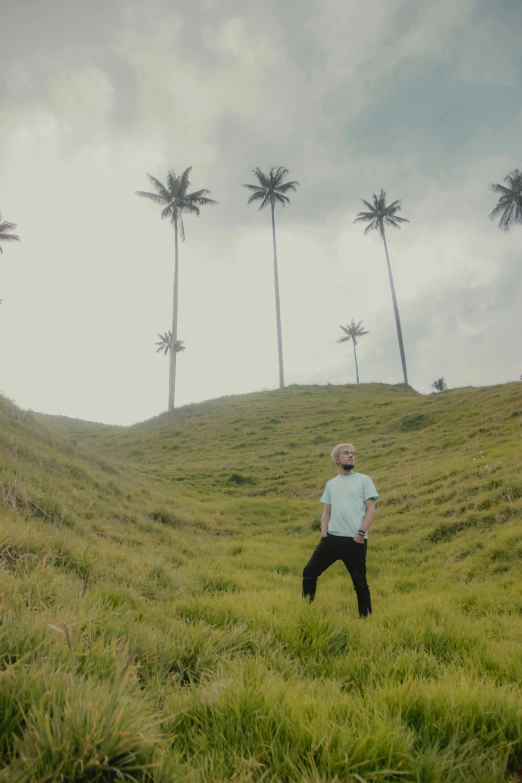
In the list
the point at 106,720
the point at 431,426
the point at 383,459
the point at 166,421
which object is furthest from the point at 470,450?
the point at 166,421

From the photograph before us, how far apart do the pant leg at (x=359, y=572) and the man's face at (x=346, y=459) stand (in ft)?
3.44

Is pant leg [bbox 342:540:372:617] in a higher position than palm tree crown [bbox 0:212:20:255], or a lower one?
lower

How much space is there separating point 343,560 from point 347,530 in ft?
1.29

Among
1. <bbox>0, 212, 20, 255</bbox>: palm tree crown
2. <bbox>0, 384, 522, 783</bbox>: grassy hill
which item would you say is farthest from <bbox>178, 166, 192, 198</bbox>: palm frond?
<bbox>0, 384, 522, 783</bbox>: grassy hill

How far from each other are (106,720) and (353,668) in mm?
2313

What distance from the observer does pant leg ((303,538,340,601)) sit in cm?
567

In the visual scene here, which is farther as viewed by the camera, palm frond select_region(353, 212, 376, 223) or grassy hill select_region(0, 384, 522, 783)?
palm frond select_region(353, 212, 376, 223)

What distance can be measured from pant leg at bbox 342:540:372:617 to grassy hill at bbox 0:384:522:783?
0.24 metres

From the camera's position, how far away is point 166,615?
4191mm

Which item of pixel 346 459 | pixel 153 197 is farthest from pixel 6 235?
pixel 346 459

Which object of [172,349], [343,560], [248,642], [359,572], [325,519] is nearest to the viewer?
[248,642]

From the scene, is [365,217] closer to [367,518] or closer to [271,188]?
[271,188]

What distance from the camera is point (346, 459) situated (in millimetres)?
6117

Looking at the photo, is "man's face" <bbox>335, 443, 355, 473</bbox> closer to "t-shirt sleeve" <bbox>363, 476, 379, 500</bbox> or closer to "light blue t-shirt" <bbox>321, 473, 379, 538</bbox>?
"light blue t-shirt" <bbox>321, 473, 379, 538</bbox>
